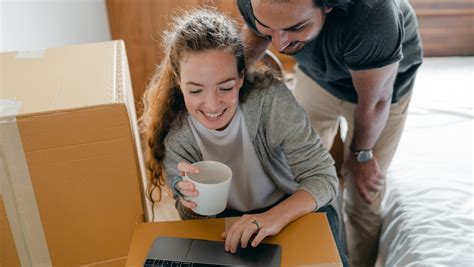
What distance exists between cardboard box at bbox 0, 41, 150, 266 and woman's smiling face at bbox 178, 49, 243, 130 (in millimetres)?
141

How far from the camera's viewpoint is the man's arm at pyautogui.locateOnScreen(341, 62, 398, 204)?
118 cm

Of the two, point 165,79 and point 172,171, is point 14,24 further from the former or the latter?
point 172,171

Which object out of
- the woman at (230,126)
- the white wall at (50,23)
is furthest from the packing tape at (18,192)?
the white wall at (50,23)

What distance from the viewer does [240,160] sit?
3.78 feet

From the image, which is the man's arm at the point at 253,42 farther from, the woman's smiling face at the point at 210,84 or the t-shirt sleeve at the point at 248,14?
the woman's smiling face at the point at 210,84

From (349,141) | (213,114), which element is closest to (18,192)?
(213,114)

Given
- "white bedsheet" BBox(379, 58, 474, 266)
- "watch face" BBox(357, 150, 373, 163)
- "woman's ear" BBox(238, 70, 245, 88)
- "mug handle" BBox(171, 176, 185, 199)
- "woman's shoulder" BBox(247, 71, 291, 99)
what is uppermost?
"woman's ear" BBox(238, 70, 245, 88)

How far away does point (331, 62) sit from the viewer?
1241 millimetres

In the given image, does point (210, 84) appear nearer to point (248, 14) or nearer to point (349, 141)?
point (248, 14)

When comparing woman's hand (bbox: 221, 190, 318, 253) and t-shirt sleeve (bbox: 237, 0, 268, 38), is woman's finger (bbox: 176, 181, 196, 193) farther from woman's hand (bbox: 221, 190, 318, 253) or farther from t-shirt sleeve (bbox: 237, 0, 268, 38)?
t-shirt sleeve (bbox: 237, 0, 268, 38)

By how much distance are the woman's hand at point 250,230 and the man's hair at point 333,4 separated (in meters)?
0.45

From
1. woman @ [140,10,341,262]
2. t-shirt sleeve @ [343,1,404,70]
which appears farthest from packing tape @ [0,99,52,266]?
t-shirt sleeve @ [343,1,404,70]

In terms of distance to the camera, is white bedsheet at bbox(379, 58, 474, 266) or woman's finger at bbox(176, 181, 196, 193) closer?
woman's finger at bbox(176, 181, 196, 193)

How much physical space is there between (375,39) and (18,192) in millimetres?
803
